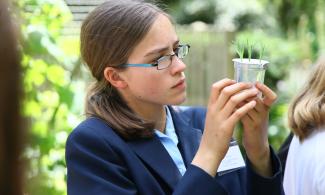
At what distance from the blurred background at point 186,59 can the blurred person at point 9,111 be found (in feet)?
0.10

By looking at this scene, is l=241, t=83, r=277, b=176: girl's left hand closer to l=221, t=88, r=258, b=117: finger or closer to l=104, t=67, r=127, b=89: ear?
l=221, t=88, r=258, b=117: finger

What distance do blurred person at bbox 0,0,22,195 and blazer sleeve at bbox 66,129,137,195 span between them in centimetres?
96

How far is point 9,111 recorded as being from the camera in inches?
32.8

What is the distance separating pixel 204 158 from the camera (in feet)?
5.85

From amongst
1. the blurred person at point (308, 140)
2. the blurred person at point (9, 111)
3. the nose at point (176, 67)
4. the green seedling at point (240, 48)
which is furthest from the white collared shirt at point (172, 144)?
the blurred person at point (9, 111)

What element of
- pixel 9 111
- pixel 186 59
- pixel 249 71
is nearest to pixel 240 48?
pixel 249 71

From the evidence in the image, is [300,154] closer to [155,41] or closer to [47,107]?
[155,41]

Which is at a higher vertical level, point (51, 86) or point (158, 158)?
point (158, 158)

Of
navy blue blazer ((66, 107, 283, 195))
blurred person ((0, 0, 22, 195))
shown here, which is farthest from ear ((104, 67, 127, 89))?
blurred person ((0, 0, 22, 195))

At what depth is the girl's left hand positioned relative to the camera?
1.86m

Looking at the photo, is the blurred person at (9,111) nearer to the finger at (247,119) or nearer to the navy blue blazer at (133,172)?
the navy blue blazer at (133,172)

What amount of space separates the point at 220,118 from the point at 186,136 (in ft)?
1.10

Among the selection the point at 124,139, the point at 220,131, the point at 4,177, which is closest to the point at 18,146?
the point at 4,177

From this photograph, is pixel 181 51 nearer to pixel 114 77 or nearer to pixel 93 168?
pixel 114 77
